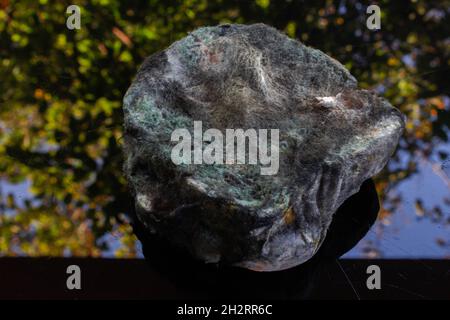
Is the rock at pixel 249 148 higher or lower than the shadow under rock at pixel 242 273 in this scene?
higher

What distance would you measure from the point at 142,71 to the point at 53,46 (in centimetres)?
91

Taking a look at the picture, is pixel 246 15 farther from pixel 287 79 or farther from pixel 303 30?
pixel 287 79

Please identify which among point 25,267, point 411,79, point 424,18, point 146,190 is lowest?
point 25,267

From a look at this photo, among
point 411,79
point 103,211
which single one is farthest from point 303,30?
point 103,211

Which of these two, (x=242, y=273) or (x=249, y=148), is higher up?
(x=249, y=148)

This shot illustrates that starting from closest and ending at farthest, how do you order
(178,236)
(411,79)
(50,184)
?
1. (178,236)
2. (50,184)
3. (411,79)

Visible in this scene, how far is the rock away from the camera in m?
1.96

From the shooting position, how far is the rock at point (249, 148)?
196cm

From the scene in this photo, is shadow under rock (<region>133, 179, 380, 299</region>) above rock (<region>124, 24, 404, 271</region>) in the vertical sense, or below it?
below

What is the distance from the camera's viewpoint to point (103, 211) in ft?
7.72

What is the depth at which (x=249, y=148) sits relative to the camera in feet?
6.70

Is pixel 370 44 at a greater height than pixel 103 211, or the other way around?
pixel 370 44

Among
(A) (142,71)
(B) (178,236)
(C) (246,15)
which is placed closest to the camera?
(B) (178,236)

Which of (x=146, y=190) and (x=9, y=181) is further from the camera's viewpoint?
(x=9, y=181)
